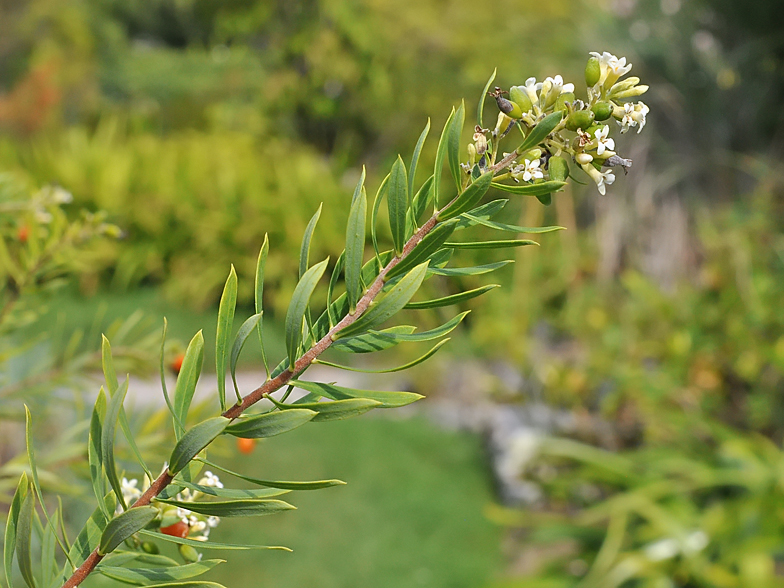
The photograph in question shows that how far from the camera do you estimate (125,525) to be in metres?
0.24

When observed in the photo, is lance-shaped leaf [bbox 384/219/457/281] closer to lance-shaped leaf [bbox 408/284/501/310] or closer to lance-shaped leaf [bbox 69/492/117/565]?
lance-shaped leaf [bbox 408/284/501/310]

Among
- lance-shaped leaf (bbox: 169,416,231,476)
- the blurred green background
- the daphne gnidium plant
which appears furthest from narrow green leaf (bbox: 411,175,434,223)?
the blurred green background

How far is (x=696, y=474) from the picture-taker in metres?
1.76

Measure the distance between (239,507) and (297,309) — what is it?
74mm

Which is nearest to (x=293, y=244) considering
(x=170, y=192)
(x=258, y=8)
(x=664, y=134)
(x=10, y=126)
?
(x=170, y=192)

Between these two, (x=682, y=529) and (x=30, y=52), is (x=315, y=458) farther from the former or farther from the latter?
(x=30, y=52)

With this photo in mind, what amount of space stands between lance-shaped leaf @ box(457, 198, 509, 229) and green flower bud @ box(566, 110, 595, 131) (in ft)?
0.13

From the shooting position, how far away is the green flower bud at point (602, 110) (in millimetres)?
270

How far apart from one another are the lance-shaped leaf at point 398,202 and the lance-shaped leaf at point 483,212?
0.08 feet

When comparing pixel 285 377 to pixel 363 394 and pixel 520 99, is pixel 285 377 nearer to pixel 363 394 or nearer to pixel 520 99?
pixel 363 394

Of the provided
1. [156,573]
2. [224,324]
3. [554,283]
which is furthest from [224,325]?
[554,283]

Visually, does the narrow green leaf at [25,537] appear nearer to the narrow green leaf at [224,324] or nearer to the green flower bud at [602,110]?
the narrow green leaf at [224,324]

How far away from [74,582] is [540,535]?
173 cm

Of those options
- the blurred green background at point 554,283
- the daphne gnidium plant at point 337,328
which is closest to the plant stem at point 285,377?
the daphne gnidium plant at point 337,328
